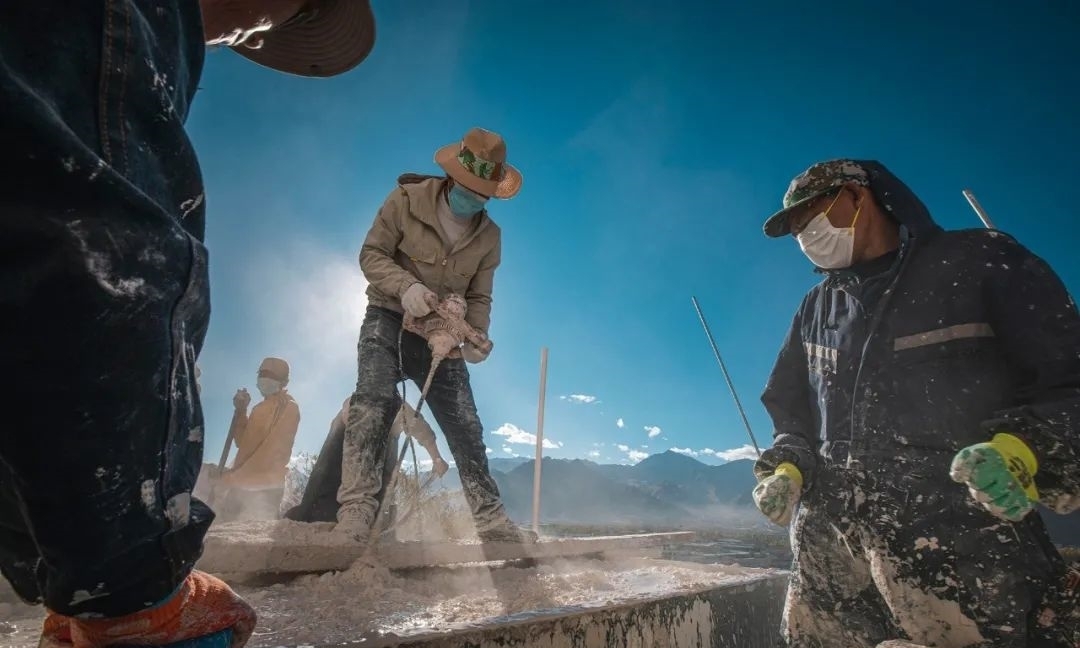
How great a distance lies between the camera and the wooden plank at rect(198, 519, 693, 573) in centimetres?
204

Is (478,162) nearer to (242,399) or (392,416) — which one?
(392,416)

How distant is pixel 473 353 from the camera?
10.6ft

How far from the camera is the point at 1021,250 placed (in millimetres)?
1925

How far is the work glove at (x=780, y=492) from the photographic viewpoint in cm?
217

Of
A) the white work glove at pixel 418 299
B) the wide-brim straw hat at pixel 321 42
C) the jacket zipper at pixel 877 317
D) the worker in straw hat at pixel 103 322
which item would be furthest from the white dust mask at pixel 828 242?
the worker in straw hat at pixel 103 322

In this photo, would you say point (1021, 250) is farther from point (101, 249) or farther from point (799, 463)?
point (101, 249)

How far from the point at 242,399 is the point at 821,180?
26.8 ft

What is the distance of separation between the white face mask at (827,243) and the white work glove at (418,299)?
202 cm

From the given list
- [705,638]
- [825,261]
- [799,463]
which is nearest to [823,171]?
[825,261]

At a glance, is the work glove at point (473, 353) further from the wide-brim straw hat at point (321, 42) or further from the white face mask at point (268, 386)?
the white face mask at point (268, 386)

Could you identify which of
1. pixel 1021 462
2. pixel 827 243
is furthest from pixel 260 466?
pixel 1021 462

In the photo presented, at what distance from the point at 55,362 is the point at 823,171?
2.82 m

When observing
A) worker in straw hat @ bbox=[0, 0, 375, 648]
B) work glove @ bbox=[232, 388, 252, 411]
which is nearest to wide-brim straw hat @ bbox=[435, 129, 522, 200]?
worker in straw hat @ bbox=[0, 0, 375, 648]

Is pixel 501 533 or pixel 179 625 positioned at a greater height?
pixel 179 625
